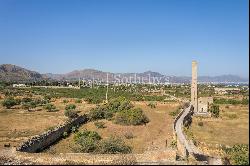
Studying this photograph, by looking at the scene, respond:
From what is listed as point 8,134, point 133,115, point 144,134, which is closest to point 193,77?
point 133,115

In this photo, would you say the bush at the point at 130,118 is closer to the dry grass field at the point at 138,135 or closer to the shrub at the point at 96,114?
the dry grass field at the point at 138,135

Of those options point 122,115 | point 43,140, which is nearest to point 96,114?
point 122,115

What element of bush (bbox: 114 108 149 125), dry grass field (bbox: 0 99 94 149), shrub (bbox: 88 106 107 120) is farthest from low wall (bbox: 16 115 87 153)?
shrub (bbox: 88 106 107 120)

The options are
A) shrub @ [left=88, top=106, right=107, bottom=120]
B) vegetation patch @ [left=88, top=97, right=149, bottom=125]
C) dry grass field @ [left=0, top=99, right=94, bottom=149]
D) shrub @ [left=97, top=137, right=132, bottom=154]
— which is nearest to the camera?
shrub @ [left=97, top=137, right=132, bottom=154]

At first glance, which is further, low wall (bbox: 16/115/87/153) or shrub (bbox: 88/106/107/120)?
shrub (bbox: 88/106/107/120)

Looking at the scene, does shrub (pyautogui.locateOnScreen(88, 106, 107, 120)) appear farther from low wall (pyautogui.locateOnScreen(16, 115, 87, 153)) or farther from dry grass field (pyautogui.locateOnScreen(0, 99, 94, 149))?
low wall (pyautogui.locateOnScreen(16, 115, 87, 153))

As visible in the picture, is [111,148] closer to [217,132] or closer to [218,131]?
[217,132]

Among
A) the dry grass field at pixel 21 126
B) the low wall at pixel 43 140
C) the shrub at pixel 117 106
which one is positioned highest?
the shrub at pixel 117 106

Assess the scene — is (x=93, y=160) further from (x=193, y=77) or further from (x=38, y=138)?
(x=193, y=77)

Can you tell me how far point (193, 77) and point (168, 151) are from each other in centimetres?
→ 3078

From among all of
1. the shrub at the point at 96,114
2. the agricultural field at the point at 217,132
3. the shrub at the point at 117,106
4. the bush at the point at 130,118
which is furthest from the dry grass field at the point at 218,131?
the shrub at the point at 96,114

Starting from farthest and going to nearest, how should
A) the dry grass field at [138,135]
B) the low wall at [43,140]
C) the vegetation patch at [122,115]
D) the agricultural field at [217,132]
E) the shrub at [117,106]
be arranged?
the shrub at [117,106]
the vegetation patch at [122,115]
the dry grass field at [138,135]
the agricultural field at [217,132]
the low wall at [43,140]

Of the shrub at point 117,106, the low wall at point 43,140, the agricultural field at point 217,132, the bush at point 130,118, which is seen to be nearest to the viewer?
the low wall at point 43,140

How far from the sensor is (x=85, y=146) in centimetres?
1961
